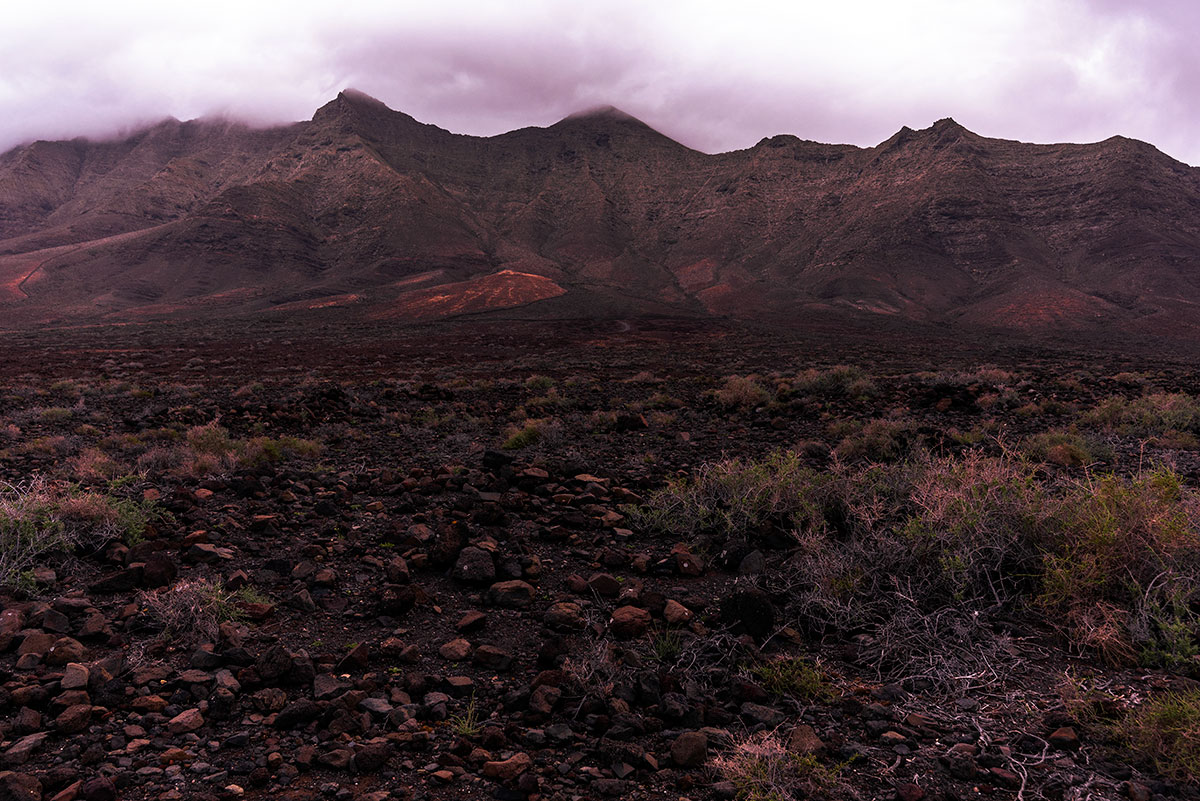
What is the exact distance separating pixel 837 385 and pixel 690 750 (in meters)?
14.7

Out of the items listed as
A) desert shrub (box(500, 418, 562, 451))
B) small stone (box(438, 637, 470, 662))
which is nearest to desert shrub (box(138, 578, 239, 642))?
small stone (box(438, 637, 470, 662))

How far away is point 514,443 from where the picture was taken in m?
9.09

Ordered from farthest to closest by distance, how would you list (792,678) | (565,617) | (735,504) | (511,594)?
(735,504)
(511,594)
(565,617)
(792,678)

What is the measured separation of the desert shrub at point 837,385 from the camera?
14.3m

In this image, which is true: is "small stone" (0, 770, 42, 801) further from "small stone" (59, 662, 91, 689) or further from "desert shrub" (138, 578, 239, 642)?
"desert shrub" (138, 578, 239, 642)

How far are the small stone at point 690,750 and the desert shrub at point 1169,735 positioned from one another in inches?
69.9

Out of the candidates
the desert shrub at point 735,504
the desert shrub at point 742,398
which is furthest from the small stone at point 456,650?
the desert shrub at point 742,398

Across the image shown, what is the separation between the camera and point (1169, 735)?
239cm

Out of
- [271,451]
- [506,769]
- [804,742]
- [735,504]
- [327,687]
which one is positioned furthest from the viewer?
[271,451]

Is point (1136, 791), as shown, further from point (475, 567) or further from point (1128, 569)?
point (475, 567)

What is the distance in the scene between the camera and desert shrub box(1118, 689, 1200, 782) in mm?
2254

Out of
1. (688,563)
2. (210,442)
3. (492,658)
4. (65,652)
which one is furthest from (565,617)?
(210,442)

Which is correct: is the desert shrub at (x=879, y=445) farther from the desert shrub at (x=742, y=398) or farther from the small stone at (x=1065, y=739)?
the small stone at (x=1065, y=739)

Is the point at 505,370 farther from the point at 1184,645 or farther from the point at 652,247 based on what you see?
the point at 652,247
